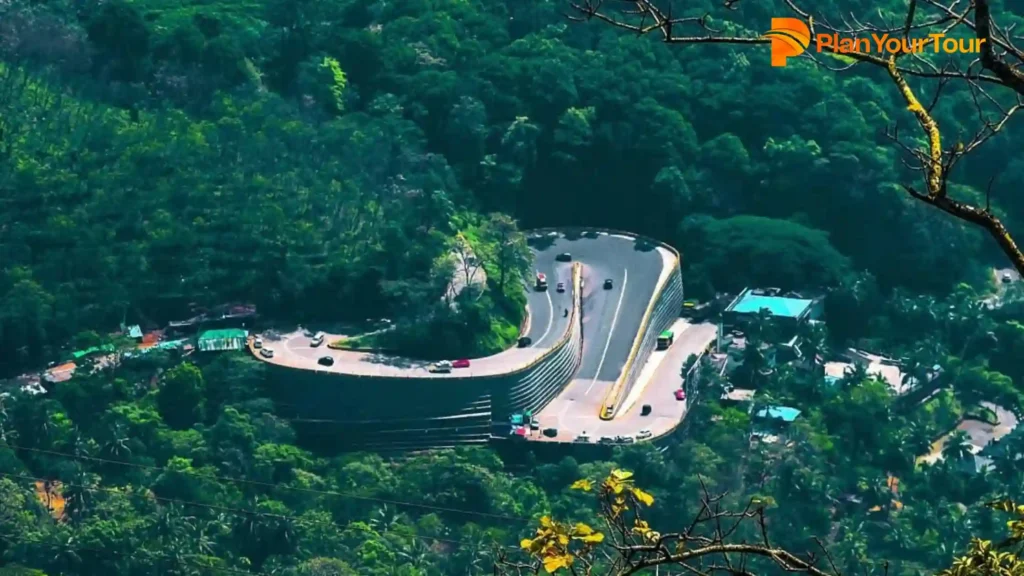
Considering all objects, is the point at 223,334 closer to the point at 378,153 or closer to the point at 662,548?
the point at 378,153

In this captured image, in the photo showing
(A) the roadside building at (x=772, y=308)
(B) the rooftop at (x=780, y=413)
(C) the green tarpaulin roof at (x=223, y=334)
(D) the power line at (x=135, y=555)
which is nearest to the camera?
(D) the power line at (x=135, y=555)

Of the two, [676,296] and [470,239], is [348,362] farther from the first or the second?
[676,296]

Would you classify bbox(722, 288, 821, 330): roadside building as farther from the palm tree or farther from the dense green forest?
the palm tree

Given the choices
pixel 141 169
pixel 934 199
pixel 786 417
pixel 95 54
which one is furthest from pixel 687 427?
pixel 934 199

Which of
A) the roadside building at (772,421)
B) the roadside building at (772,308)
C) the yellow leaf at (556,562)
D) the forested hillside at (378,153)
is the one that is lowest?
the roadside building at (772,421)

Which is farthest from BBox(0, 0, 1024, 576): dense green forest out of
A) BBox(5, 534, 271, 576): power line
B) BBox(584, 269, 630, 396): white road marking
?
BBox(584, 269, 630, 396): white road marking

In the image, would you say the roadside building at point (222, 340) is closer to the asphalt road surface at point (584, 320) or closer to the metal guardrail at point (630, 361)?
the asphalt road surface at point (584, 320)

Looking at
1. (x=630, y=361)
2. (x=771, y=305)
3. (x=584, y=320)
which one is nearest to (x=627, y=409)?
(x=630, y=361)

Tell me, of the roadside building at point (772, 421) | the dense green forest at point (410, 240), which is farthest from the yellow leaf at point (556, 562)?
the roadside building at point (772, 421)
